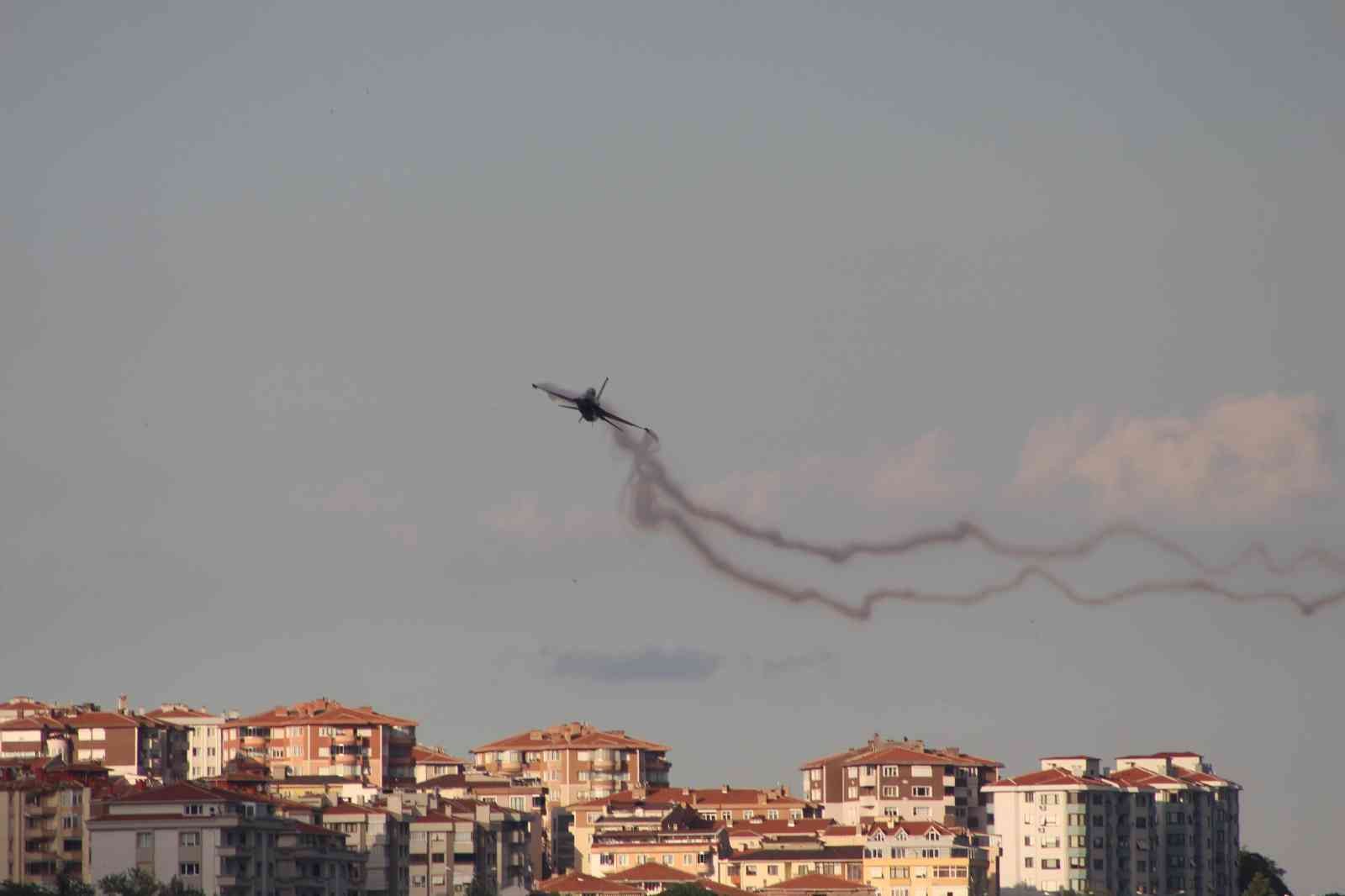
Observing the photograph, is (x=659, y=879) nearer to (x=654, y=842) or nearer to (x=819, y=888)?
(x=819, y=888)

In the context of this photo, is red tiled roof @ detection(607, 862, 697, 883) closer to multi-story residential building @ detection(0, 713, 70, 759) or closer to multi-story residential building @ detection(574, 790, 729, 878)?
multi-story residential building @ detection(574, 790, 729, 878)

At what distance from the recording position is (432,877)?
5438 inches

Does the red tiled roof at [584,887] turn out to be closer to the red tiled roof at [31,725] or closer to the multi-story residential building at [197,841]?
the multi-story residential building at [197,841]

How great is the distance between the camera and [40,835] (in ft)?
406

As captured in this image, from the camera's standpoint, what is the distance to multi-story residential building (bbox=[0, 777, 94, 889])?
123m

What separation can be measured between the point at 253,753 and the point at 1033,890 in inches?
1946

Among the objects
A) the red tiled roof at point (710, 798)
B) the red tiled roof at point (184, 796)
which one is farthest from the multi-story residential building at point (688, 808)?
the red tiled roof at point (184, 796)

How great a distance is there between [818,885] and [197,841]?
3738 centimetres

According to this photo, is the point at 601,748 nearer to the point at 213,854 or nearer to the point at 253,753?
the point at 253,753

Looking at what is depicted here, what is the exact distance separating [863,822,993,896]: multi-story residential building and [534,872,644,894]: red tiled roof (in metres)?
14.3

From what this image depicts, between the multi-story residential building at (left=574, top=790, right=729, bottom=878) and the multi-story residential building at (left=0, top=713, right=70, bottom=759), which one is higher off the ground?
the multi-story residential building at (left=0, top=713, right=70, bottom=759)

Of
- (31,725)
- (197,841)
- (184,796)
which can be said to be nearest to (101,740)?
(31,725)

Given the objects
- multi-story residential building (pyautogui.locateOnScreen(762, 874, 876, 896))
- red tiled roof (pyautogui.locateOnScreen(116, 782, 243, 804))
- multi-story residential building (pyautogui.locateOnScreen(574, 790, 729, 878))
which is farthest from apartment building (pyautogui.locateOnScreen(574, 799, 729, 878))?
red tiled roof (pyautogui.locateOnScreen(116, 782, 243, 804))

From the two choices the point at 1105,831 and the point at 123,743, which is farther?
the point at 123,743
